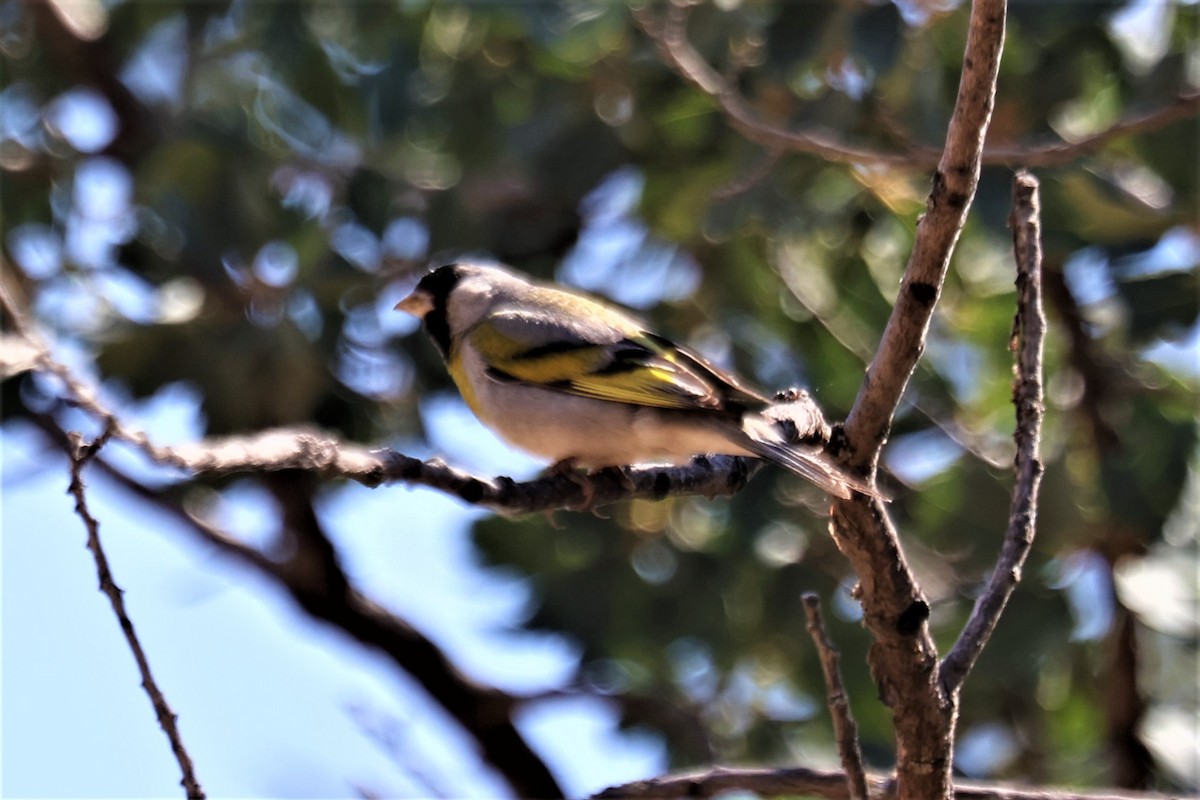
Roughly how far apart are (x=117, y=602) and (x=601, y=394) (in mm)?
2006

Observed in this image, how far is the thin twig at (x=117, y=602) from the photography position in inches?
72.4

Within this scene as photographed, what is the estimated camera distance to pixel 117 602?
2.00m

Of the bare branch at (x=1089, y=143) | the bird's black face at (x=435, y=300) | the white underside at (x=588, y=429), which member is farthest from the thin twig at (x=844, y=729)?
the bird's black face at (x=435, y=300)

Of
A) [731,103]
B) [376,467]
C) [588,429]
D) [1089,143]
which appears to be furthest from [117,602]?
[1089,143]

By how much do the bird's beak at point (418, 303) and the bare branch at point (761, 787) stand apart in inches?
108

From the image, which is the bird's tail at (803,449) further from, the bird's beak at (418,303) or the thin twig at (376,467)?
the bird's beak at (418,303)

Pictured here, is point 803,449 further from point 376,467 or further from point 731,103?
point 731,103

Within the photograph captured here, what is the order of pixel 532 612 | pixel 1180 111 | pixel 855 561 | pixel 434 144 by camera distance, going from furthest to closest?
pixel 434 144, pixel 532 612, pixel 1180 111, pixel 855 561

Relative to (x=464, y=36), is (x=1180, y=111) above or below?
below

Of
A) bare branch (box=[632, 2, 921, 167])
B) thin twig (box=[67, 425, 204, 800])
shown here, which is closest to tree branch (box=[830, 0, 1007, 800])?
thin twig (box=[67, 425, 204, 800])

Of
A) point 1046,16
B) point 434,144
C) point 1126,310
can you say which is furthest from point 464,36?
point 1126,310

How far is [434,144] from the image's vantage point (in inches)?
259

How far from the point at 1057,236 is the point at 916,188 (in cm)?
80

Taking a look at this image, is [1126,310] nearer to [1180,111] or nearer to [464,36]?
[1180,111]
